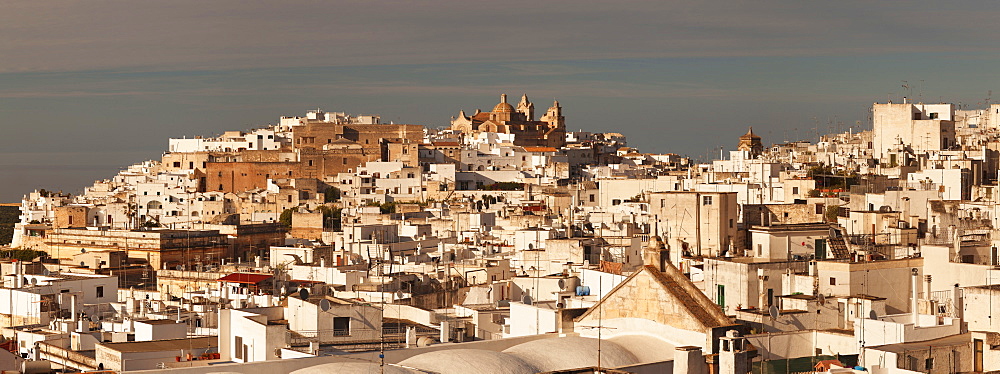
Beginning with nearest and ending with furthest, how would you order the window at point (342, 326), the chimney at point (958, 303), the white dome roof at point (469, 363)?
the white dome roof at point (469, 363) < the chimney at point (958, 303) < the window at point (342, 326)

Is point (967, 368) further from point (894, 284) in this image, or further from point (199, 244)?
point (199, 244)

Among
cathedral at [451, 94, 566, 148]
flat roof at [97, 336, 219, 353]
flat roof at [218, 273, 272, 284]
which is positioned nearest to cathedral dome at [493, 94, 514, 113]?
cathedral at [451, 94, 566, 148]

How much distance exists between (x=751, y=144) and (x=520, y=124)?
28680 mm

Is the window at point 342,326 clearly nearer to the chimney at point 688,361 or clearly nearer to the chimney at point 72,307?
the chimney at point 688,361

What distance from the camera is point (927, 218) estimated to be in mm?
27984

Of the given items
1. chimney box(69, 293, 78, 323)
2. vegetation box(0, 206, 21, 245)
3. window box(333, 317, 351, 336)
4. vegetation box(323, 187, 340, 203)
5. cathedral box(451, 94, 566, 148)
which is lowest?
vegetation box(0, 206, 21, 245)

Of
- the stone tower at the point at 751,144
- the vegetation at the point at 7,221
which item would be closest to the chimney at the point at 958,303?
the stone tower at the point at 751,144

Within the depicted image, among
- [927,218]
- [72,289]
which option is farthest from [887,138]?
[72,289]

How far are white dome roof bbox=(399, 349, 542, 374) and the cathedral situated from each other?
2409 inches

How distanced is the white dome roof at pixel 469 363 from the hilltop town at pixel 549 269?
3 cm

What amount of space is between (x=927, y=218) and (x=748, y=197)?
28.9 feet

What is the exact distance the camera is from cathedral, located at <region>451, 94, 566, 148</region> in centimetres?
7712

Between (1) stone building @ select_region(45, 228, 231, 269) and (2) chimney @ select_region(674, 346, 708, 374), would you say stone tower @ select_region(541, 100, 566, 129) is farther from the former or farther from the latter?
(2) chimney @ select_region(674, 346, 708, 374)

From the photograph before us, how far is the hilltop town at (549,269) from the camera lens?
49.1 feet
